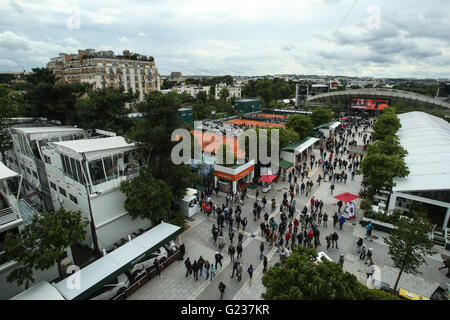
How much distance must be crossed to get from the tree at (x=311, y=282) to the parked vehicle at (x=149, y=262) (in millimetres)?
6432

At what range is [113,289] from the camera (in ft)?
31.4

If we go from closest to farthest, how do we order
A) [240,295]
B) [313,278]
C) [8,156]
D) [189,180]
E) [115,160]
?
[313,278]
[240,295]
[115,160]
[189,180]
[8,156]

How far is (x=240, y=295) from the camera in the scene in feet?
32.3

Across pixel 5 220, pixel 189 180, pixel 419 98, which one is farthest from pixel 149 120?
pixel 419 98

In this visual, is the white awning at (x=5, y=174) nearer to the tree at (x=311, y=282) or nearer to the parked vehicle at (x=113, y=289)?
the parked vehicle at (x=113, y=289)

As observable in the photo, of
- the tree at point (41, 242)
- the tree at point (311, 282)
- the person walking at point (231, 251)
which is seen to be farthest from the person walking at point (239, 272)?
the tree at point (41, 242)

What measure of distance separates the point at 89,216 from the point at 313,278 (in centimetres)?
1074

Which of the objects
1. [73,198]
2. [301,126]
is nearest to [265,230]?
[73,198]

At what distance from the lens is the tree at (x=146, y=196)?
11781 millimetres

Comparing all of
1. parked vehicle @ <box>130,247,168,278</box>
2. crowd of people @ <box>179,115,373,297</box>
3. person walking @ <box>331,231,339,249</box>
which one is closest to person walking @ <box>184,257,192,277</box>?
crowd of people @ <box>179,115,373,297</box>

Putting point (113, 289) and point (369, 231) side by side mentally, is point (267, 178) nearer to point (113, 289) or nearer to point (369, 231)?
point (369, 231)

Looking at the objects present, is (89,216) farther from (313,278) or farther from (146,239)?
(313,278)

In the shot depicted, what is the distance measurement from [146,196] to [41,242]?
4.44m
